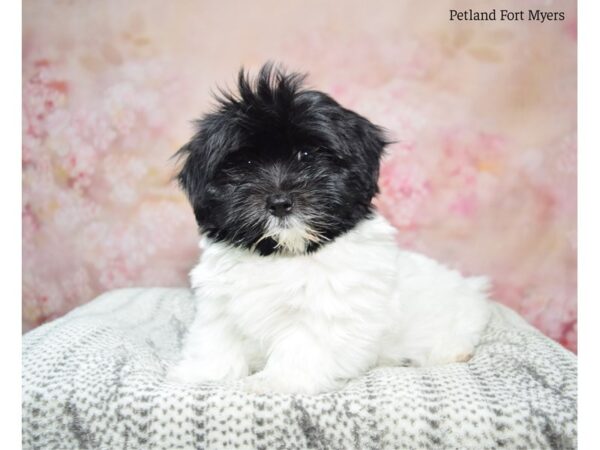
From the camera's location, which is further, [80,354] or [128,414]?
[80,354]

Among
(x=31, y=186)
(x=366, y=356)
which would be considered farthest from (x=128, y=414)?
(x=31, y=186)

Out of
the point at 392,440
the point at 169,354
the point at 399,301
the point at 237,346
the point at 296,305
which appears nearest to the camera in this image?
the point at 392,440

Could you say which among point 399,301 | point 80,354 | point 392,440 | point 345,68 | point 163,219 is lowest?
point 392,440

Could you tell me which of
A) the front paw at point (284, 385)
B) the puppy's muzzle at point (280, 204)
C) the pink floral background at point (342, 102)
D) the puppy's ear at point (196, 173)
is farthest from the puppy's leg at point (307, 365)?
the pink floral background at point (342, 102)

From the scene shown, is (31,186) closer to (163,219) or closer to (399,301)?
(163,219)

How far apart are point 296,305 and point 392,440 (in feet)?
2.01

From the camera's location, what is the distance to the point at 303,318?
2.10 meters

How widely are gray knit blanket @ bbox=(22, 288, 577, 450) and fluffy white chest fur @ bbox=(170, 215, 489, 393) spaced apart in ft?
0.41

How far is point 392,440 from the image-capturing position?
70.4 inches

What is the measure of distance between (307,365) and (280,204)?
62 centimetres

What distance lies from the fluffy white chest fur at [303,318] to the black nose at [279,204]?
0.78 feet

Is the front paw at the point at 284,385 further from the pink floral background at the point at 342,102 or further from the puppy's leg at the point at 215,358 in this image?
the pink floral background at the point at 342,102

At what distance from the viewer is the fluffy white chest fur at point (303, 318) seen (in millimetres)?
2043

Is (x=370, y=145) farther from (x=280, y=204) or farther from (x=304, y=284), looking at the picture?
(x=304, y=284)
